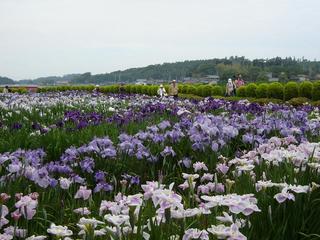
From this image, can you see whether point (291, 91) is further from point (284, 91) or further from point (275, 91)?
point (275, 91)

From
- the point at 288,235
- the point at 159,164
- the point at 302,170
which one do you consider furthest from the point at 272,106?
the point at 288,235

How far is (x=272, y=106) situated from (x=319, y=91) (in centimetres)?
1329

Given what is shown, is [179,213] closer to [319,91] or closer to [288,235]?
[288,235]

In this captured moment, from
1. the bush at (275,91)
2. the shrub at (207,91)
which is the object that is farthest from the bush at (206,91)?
the bush at (275,91)

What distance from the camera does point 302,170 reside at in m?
3.52

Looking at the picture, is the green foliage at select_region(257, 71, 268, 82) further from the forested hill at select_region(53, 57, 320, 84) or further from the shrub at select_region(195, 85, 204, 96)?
the shrub at select_region(195, 85, 204, 96)

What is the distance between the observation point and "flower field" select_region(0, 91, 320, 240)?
2.30 m

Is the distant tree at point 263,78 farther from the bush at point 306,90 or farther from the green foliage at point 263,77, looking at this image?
the bush at point 306,90

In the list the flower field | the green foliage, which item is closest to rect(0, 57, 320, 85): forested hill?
the green foliage

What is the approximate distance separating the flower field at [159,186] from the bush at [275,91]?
17851 mm

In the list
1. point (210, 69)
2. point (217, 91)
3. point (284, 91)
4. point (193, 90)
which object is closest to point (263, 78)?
point (210, 69)

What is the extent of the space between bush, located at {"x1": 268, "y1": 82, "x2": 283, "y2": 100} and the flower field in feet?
58.6

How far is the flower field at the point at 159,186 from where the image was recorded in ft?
7.55

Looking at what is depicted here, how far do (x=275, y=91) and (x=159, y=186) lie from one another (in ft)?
77.3
